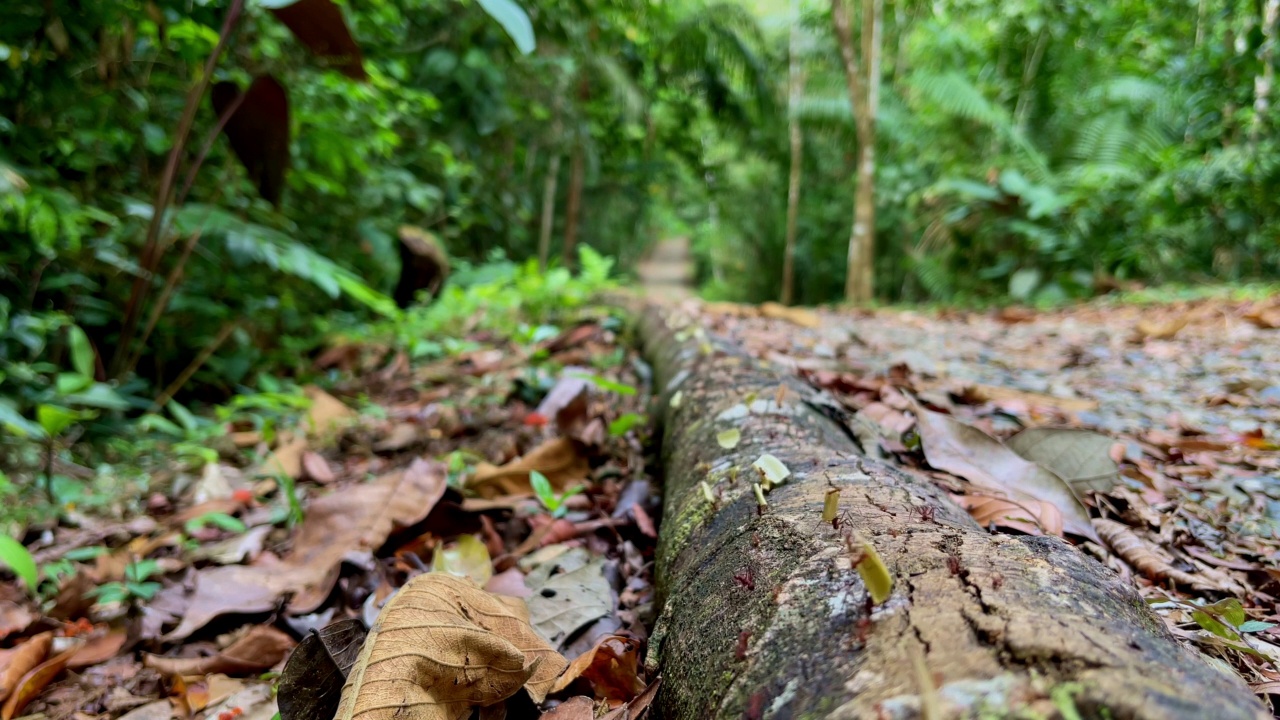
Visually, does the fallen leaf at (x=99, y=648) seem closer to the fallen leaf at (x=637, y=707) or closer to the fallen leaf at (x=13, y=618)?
the fallen leaf at (x=13, y=618)

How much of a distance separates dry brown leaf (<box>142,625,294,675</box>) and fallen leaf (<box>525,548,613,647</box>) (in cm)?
44

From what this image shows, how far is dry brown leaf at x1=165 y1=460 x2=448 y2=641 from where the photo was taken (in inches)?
48.3

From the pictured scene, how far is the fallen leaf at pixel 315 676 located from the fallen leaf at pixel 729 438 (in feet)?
2.27

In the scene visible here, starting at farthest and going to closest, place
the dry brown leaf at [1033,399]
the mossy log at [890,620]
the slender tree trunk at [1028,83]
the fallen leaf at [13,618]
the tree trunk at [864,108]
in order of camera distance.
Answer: the slender tree trunk at [1028,83] < the tree trunk at [864,108] < the dry brown leaf at [1033,399] < the fallen leaf at [13,618] < the mossy log at [890,620]

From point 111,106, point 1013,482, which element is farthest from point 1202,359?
point 111,106

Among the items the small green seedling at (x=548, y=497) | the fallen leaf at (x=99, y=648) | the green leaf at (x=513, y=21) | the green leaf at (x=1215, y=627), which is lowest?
the fallen leaf at (x=99, y=648)

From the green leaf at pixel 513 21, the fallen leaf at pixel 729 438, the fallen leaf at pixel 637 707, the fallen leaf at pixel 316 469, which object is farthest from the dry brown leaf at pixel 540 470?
the green leaf at pixel 513 21

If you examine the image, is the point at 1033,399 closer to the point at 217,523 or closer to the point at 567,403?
the point at 567,403

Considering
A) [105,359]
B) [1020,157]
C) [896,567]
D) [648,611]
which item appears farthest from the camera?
[1020,157]

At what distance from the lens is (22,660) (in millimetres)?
1116

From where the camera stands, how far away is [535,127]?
6.96 metres

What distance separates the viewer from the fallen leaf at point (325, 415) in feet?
7.92

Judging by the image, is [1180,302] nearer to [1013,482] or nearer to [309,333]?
[1013,482]

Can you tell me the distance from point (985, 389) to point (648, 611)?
1530 mm
